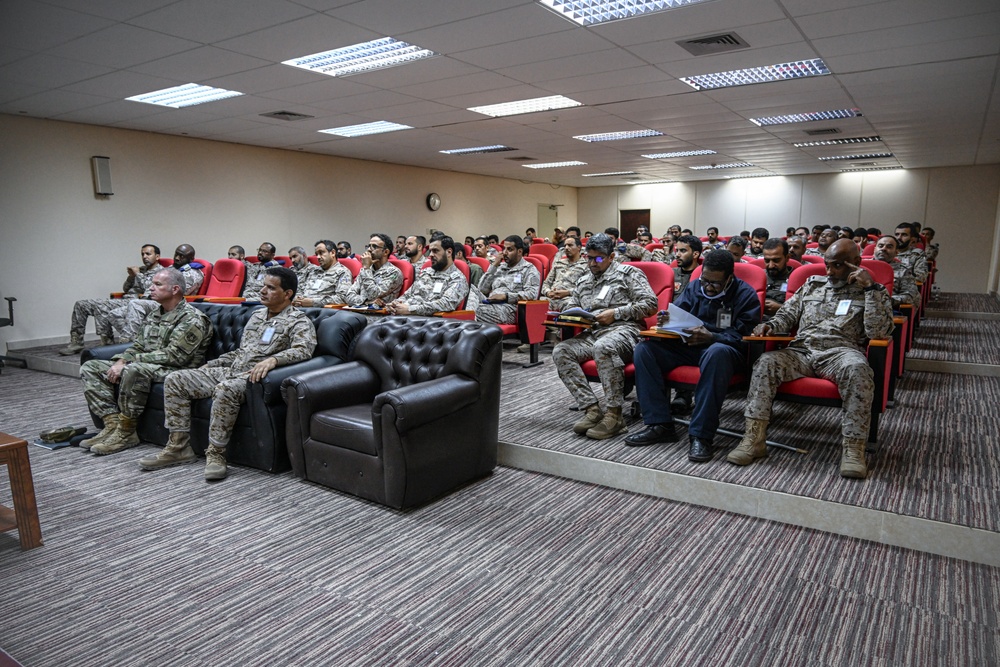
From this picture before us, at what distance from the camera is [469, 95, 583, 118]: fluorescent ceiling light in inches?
281

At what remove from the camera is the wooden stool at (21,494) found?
2584 mm

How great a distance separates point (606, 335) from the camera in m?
3.90

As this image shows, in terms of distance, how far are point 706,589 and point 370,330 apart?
2351 millimetres

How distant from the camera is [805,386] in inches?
126

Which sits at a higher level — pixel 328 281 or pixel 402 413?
pixel 328 281

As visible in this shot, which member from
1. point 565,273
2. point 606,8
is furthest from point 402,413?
point 565,273

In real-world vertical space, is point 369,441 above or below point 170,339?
below

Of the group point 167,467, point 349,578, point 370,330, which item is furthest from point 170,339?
point 349,578

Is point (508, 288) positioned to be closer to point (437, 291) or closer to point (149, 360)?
point (437, 291)

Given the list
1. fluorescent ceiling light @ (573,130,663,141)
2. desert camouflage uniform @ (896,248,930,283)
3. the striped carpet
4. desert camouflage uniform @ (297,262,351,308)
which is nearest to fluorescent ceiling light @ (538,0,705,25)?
the striped carpet

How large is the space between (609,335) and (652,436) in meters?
0.68

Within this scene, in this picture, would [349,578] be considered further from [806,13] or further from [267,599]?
[806,13]

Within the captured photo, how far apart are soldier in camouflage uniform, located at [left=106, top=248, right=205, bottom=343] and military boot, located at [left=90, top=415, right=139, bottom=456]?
8.29 feet

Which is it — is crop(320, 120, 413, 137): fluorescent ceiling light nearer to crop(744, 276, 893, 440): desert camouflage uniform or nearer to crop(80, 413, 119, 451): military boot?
crop(80, 413, 119, 451): military boot
